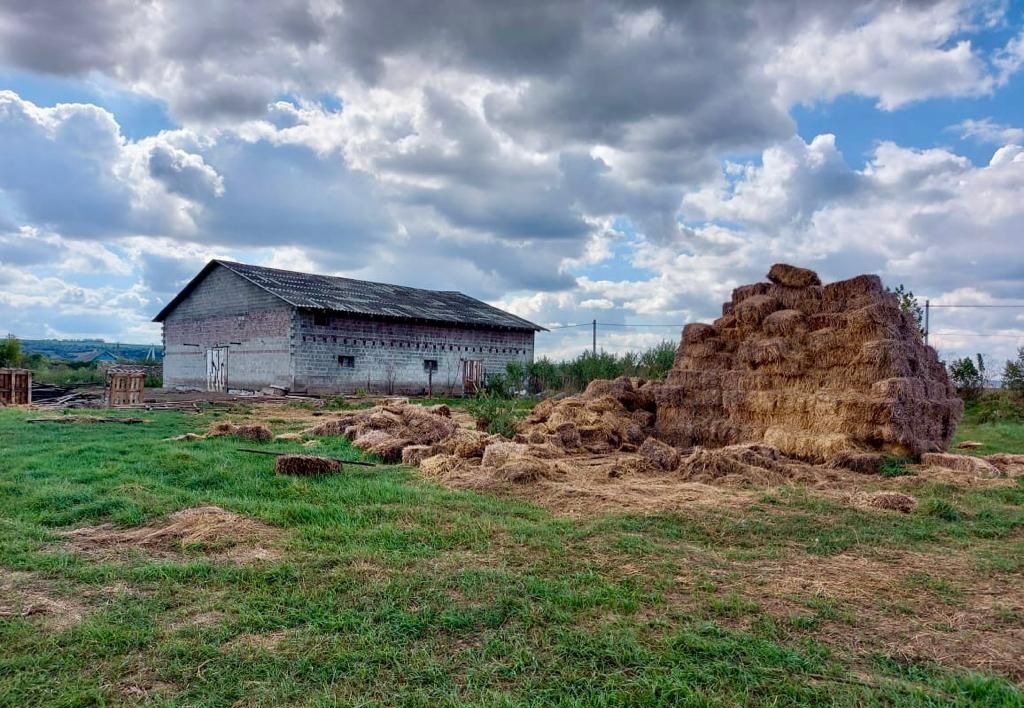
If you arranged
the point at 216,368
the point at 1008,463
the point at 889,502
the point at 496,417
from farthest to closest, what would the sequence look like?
the point at 216,368 → the point at 496,417 → the point at 1008,463 → the point at 889,502

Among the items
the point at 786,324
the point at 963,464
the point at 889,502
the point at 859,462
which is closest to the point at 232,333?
the point at 786,324

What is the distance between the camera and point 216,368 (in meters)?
32.6

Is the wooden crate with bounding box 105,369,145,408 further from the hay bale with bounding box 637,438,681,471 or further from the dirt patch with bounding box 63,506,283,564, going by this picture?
the hay bale with bounding box 637,438,681,471

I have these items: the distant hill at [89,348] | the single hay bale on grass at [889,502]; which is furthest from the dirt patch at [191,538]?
the distant hill at [89,348]

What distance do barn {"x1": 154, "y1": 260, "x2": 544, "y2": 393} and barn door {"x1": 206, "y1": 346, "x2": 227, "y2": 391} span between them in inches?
1.9

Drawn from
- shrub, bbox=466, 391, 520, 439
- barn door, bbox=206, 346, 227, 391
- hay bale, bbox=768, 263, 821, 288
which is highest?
hay bale, bbox=768, 263, 821, 288

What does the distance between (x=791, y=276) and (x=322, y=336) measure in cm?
2095

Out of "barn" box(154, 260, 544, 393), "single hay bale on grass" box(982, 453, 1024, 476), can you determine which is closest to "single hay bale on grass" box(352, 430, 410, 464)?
"single hay bale on grass" box(982, 453, 1024, 476)

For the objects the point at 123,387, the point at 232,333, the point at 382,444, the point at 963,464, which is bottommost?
the point at 963,464

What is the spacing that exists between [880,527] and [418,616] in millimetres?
5131

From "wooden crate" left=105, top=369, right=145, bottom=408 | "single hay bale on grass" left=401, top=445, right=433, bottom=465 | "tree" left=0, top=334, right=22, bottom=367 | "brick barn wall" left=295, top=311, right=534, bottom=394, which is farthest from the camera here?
"tree" left=0, top=334, right=22, bottom=367

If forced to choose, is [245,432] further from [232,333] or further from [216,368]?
[216,368]

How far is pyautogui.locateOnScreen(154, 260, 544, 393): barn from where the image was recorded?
29.0 m

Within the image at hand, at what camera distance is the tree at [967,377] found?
1019 inches
